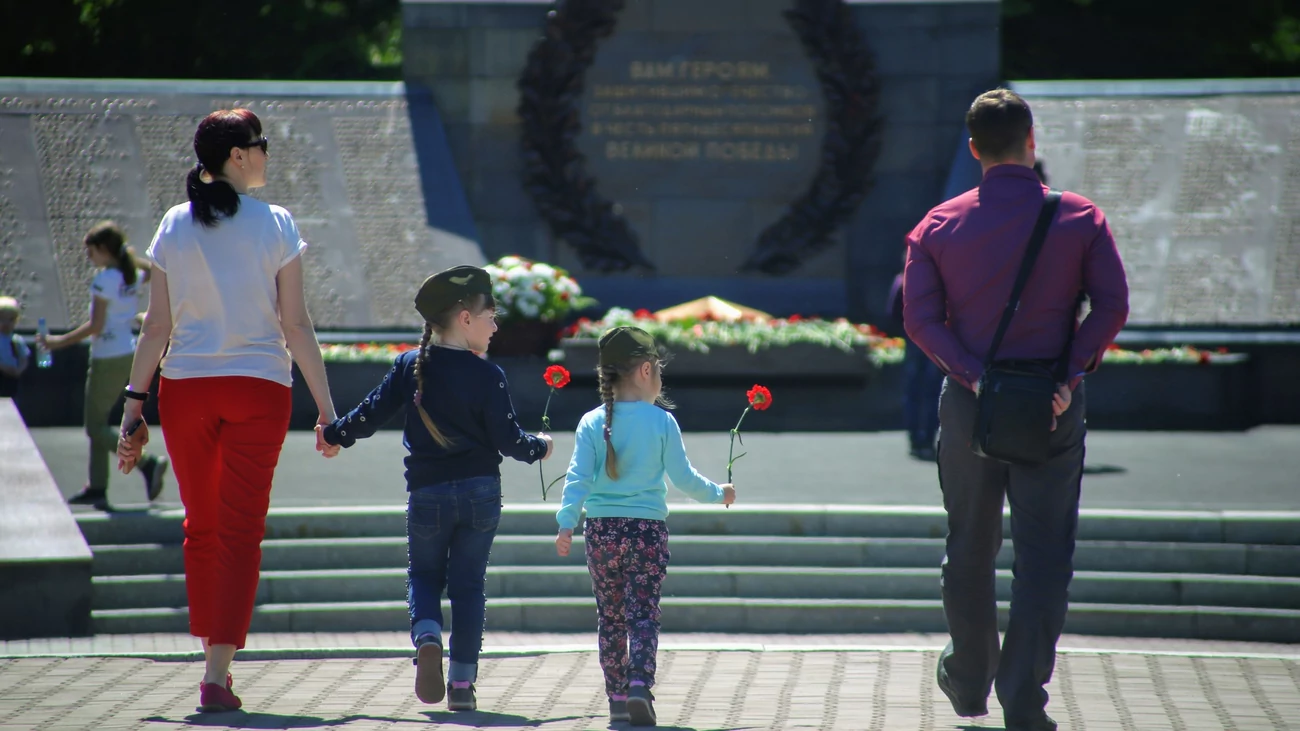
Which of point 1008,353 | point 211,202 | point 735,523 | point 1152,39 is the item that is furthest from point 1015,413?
point 1152,39

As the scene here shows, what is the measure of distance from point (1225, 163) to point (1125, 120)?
41.4 inches

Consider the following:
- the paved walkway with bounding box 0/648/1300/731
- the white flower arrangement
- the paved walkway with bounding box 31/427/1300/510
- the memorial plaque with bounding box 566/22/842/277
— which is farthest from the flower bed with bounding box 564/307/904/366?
the paved walkway with bounding box 0/648/1300/731

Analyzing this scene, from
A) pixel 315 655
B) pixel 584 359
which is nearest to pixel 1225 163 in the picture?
pixel 584 359

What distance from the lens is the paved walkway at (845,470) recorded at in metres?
7.74

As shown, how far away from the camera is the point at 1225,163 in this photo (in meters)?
13.0

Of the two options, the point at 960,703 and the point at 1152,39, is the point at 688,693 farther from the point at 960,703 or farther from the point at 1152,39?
the point at 1152,39

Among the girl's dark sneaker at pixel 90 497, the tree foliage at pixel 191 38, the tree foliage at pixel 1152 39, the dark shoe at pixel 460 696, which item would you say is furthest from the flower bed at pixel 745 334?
the tree foliage at pixel 1152 39

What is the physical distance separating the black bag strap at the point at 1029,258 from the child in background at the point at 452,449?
54.0 inches

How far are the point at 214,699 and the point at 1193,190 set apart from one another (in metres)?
10.7

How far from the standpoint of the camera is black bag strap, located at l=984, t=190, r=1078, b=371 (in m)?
4.03

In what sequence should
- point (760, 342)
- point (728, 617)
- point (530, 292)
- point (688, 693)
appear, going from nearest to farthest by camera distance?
point (688, 693) → point (728, 617) → point (760, 342) → point (530, 292)

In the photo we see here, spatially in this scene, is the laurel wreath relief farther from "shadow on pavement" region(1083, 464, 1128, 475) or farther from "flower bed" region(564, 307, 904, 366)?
"shadow on pavement" region(1083, 464, 1128, 475)

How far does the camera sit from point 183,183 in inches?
499

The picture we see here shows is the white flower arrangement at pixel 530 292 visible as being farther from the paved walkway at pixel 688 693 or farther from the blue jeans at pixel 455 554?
the blue jeans at pixel 455 554
